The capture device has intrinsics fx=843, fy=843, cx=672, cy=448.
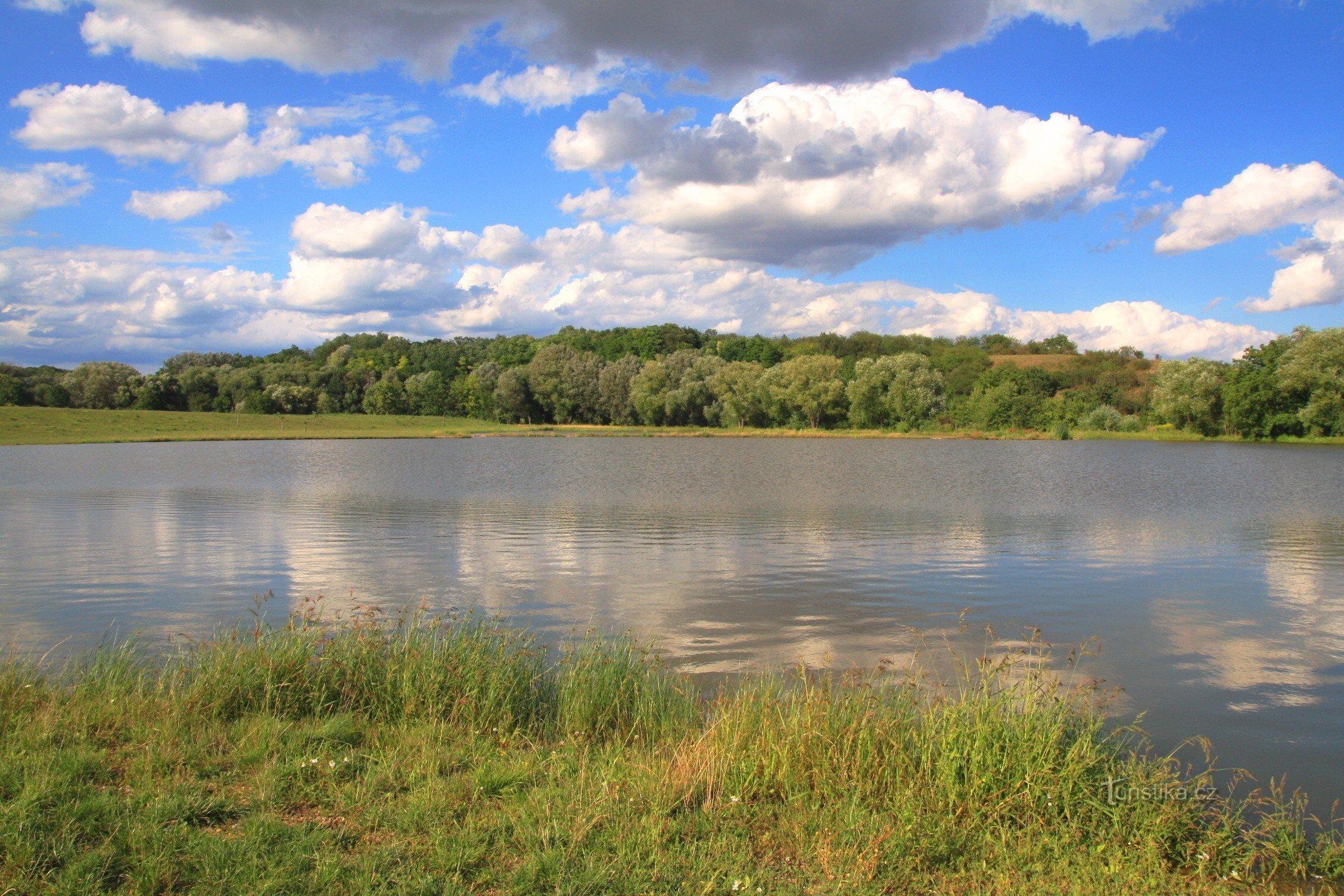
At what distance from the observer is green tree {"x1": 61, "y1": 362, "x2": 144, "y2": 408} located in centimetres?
10006

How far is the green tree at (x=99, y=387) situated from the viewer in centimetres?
10006

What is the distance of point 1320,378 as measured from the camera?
213 ft

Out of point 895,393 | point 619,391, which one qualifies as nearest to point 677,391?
point 619,391

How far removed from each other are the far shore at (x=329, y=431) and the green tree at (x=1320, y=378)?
1350mm

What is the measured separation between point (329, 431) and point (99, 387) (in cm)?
3372

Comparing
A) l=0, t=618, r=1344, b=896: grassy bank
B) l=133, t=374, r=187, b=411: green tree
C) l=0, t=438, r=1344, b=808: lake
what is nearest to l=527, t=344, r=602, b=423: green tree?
l=133, t=374, r=187, b=411: green tree

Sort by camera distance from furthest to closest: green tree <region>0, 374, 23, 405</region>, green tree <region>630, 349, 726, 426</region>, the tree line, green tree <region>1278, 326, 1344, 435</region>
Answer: green tree <region>0, 374, 23, 405</region>, green tree <region>630, 349, 726, 426</region>, the tree line, green tree <region>1278, 326, 1344, 435</region>

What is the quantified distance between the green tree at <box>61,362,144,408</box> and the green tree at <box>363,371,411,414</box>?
2607cm

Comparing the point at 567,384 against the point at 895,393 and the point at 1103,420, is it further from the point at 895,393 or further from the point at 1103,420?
the point at 1103,420

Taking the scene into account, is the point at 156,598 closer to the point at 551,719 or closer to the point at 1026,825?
the point at 551,719

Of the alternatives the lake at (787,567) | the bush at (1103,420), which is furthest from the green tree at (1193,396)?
the lake at (787,567)

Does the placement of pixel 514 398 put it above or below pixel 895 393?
below

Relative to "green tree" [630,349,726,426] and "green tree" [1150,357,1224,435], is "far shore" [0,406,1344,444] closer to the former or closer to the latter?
→ "green tree" [1150,357,1224,435]

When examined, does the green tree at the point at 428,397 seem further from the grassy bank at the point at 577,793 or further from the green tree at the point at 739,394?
the grassy bank at the point at 577,793
